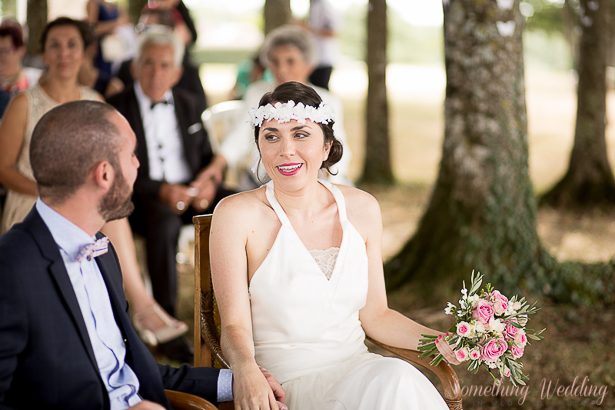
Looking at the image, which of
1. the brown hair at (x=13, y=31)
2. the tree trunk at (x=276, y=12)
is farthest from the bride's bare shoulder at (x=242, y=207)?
the tree trunk at (x=276, y=12)

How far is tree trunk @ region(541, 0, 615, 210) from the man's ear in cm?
718

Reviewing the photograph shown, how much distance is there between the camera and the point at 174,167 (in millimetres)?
4477

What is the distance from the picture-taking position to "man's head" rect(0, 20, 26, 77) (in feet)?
15.4

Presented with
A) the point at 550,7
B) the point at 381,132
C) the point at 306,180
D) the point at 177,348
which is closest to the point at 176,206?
the point at 177,348

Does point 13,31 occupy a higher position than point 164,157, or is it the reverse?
point 13,31

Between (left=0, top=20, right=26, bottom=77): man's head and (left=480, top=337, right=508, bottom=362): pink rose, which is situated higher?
(left=0, top=20, right=26, bottom=77): man's head

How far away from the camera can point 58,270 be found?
1518 mm

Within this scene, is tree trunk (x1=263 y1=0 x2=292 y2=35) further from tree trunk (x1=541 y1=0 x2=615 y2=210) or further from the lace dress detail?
the lace dress detail

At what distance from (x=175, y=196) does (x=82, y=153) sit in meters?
2.65

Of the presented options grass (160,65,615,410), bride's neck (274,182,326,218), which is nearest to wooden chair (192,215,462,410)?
bride's neck (274,182,326,218)

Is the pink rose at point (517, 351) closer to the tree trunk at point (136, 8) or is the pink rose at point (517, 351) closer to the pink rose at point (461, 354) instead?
the pink rose at point (461, 354)

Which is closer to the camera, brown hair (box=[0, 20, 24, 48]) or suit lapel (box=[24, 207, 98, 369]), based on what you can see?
suit lapel (box=[24, 207, 98, 369])

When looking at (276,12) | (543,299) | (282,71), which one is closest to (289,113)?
(282,71)

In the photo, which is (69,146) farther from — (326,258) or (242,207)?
(326,258)
